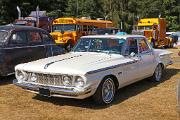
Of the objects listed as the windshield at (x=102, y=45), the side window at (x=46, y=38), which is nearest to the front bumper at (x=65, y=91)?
the windshield at (x=102, y=45)

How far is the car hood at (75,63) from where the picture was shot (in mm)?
7473

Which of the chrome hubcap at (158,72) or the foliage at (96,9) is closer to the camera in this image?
the chrome hubcap at (158,72)

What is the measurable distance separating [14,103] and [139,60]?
11.1 ft

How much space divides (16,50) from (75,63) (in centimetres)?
305

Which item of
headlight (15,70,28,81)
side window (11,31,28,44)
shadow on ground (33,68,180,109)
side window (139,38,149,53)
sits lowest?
shadow on ground (33,68,180,109)

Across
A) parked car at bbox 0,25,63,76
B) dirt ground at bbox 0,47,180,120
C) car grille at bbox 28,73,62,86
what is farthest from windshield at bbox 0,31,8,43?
car grille at bbox 28,73,62,86

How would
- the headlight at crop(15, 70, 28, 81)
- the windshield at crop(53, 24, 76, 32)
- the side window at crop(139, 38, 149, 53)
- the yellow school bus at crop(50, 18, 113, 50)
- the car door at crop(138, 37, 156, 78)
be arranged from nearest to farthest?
1. the headlight at crop(15, 70, 28, 81)
2. the car door at crop(138, 37, 156, 78)
3. the side window at crop(139, 38, 149, 53)
4. the yellow school bus at crop(50, 18, 113, 50)
5. the windshield at crop(53, 24, 76, 32)

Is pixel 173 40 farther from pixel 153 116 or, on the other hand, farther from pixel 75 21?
pixel 153 116

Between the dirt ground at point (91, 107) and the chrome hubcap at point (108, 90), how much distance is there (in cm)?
17

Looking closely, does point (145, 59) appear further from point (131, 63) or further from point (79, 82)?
point (79, 82)

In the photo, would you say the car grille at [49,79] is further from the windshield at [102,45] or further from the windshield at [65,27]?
the windshield at [65,27]

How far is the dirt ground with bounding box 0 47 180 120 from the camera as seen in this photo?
711 centimetres

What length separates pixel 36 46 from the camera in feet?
36.8

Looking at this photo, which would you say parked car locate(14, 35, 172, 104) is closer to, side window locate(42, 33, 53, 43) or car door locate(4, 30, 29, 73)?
car door locate(4, 30, 29, 73)
